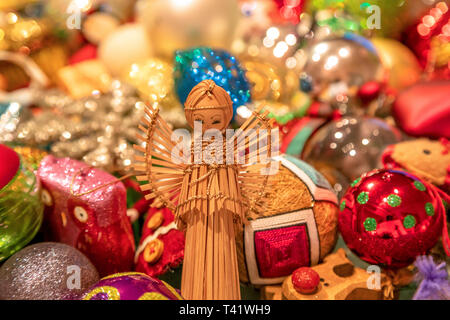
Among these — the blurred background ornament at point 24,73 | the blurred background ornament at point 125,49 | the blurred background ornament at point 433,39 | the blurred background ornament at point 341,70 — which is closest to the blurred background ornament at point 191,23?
the blurred background ornament at point 125,49

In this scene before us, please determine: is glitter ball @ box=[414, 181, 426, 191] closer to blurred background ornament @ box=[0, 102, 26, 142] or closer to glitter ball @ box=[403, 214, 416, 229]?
glitter ball @ box=[403, 214, 416, 229]

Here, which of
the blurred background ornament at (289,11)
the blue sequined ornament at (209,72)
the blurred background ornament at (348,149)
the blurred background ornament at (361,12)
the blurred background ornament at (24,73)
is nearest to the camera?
the blue sequined ornament at (209,72)

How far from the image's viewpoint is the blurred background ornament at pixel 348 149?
1036 mm

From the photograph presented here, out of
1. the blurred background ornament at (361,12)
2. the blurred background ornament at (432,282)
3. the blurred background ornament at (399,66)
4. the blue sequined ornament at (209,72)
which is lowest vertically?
the blurred background ornament at (432,282)

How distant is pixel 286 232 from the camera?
2.55 feet

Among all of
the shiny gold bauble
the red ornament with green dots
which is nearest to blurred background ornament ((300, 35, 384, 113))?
the shiny gold bauble

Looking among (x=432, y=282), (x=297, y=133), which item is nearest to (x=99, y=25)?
(x=297, y=133)

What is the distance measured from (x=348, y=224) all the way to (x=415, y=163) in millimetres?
273

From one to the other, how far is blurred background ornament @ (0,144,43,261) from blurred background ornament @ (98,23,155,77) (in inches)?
32.0

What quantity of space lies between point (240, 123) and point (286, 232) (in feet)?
1.05

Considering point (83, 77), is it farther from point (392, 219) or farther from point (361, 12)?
point (392, 219)

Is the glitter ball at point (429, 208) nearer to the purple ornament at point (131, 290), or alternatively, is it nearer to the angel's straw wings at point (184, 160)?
the angel's straw wings at point (184, 160)
